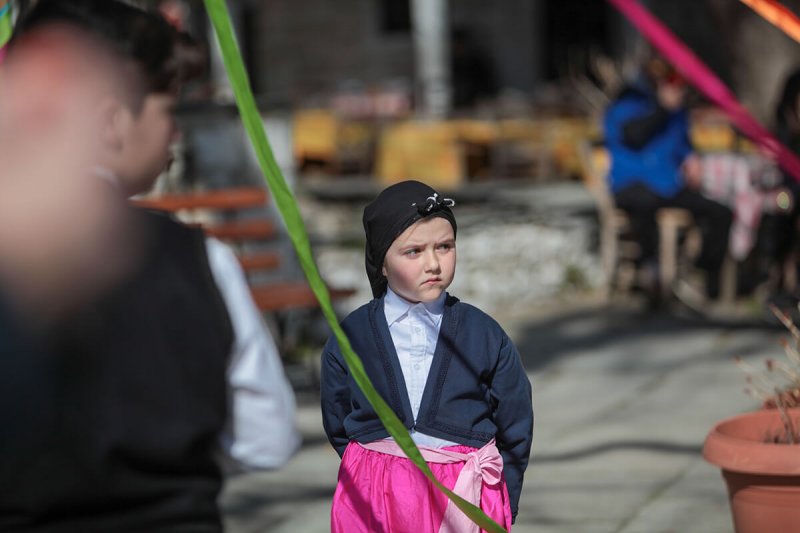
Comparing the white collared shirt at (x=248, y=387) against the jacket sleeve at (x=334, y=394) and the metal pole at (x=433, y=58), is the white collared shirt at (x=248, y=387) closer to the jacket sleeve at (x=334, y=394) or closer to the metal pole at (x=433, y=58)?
the jacket sleeve at (x=334, y=394)

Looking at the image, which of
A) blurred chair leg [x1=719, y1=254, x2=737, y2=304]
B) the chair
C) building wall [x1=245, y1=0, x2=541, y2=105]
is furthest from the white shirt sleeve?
building wall [x1=245, y1=0, x2=541, y2=105]

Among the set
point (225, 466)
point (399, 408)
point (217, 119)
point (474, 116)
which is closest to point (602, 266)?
point (217, 119)

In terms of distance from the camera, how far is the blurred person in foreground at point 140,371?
6.63 feet

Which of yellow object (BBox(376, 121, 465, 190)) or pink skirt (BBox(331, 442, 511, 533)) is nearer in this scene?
pink skirt (BBox(331, 442, 511, 533))

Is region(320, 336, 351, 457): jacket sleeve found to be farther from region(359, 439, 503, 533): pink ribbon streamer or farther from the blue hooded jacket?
the blue hooded jacket

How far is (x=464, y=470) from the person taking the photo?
3.09 metres

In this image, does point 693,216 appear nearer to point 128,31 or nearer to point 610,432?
point 610,432

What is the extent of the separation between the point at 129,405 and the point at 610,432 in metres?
4.62

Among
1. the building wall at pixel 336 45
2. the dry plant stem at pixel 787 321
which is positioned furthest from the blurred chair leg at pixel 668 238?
the building wall at pixel 336 45

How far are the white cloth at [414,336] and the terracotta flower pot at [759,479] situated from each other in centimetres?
115

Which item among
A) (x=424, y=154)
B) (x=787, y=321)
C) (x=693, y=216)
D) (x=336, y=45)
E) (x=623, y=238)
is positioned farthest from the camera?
(x=336, y=45)

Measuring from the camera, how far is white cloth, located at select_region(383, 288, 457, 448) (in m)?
3.13

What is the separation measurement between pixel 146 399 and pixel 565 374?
5860 mm

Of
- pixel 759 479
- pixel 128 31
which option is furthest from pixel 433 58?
pixel 128 31
